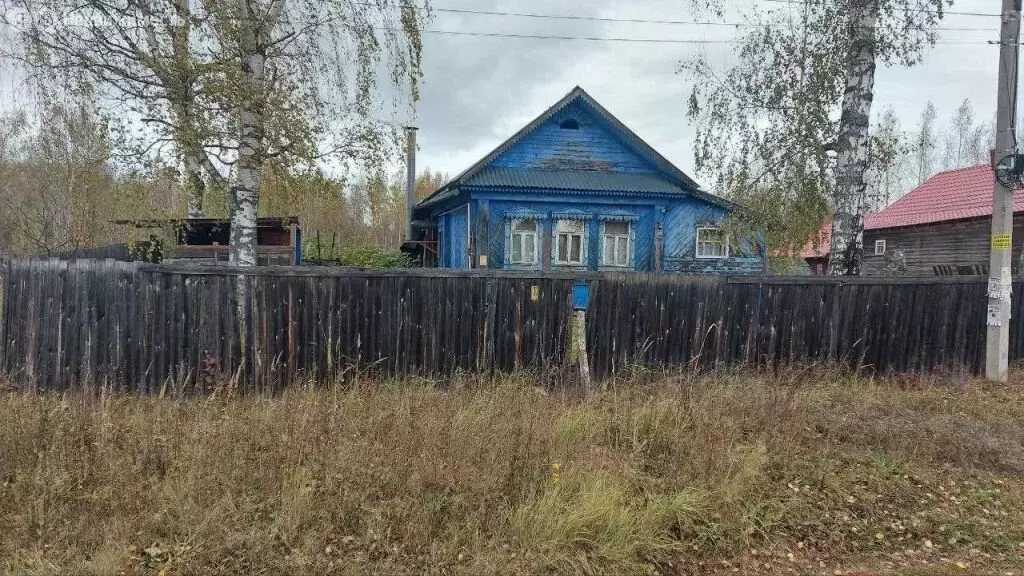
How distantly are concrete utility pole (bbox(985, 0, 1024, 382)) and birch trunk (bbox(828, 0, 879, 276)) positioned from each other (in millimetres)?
1563

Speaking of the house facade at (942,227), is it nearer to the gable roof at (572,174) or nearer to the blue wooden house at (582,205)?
the blue wooden house at (582,205)

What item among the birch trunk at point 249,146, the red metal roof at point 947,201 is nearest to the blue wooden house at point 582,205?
the birch trunk at point 249,146

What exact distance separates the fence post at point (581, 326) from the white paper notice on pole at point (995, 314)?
19.0ft

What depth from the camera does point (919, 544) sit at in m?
3.39

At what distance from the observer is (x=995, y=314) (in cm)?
724

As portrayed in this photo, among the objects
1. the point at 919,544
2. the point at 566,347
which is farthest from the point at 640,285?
the point at 919,544

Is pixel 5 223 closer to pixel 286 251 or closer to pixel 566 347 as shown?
pixel 286 251

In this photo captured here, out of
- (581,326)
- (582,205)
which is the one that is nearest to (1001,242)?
(581,326)

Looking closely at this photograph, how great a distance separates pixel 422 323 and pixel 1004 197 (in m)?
8.30

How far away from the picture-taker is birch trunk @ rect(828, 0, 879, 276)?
8.11 meters

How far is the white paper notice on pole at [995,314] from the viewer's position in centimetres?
722

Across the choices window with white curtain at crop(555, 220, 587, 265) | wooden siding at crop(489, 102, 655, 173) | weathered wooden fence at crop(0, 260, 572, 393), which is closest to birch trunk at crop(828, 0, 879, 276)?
weathered wooden fence at crop(0, 260, 572, 393)

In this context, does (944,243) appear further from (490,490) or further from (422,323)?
(490,490)

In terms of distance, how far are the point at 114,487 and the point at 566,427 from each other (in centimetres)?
322
